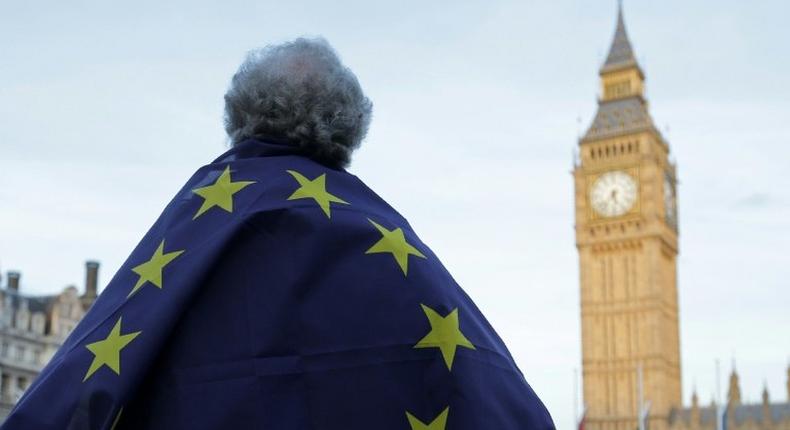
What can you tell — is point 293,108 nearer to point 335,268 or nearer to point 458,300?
point 335,268

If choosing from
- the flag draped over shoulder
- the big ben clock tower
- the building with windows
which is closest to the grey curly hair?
the flag draped over shoulder

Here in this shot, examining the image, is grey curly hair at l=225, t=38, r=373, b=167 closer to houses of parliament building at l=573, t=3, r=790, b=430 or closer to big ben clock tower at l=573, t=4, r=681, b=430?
houses of parliament building at l=573, t=3, r=790, b=430

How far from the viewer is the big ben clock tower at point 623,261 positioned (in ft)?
251

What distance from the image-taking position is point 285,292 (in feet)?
9.53

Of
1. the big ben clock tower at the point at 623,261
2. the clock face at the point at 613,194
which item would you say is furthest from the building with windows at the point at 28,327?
the clock face at the point at 613,194

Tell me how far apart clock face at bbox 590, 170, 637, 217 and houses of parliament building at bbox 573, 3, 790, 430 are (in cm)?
7

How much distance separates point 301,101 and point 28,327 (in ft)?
167

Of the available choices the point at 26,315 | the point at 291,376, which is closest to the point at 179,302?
the point at 291,376

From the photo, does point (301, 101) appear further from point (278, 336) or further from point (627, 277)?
point (627, 277)

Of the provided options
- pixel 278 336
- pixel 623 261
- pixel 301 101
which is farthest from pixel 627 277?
pixel 278 336

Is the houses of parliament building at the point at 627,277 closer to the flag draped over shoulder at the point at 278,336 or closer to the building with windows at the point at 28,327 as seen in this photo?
the building with windows at the point at 28,327

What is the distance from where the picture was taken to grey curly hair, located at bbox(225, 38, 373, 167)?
323 centimetres

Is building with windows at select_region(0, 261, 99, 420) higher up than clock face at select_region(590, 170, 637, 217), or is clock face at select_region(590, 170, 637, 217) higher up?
clock face at select_region(590, 170, 637, 217)

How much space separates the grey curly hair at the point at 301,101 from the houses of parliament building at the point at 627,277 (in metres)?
74.2
